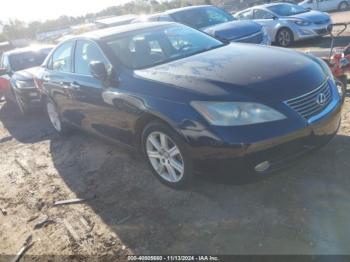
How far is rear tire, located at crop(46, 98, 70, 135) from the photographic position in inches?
249

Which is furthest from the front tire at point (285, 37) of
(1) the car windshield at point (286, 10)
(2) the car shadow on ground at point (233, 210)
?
(2) the car shadow on ground at point (233, 210)

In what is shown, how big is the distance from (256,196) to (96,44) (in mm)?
2550

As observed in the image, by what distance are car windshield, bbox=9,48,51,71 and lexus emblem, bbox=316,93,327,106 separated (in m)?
7.92

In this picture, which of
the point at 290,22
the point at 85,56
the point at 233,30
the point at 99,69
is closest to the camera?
the point at 99,69

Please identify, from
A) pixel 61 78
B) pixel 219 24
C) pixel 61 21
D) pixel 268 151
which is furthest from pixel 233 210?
pixel 61 21

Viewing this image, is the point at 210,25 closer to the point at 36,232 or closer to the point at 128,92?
the point at 128,92

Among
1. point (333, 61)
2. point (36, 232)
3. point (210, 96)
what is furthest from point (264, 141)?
point (333, 61)

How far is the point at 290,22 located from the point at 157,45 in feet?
26.8

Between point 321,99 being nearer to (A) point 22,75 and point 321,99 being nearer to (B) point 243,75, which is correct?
(B) point 243,75

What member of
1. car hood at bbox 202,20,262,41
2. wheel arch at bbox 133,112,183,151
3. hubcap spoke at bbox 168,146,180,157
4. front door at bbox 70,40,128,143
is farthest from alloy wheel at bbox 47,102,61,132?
car hood at bbox 202,20,262,41

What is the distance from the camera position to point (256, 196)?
3.69m

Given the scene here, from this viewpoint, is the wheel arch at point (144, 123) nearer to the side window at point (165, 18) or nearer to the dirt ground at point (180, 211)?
the dirt ground at point (180, 211)

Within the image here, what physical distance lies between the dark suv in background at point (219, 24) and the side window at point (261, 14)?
2.83m

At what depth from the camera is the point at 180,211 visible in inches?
146
